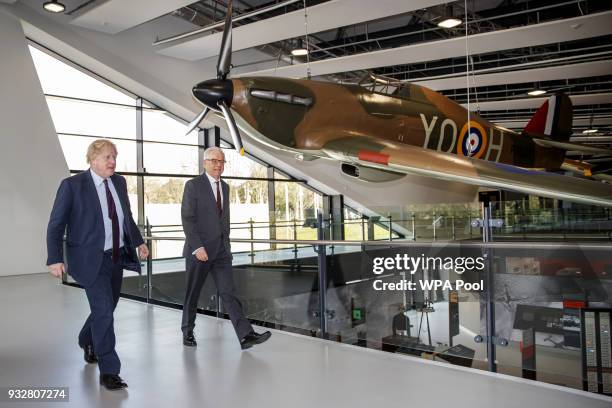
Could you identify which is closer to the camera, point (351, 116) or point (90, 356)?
point (90, 356)

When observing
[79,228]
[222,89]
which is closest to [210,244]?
[79,228]

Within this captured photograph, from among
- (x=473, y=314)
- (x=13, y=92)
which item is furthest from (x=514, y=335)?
(x=13, y=92)

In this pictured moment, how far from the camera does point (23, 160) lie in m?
8.74

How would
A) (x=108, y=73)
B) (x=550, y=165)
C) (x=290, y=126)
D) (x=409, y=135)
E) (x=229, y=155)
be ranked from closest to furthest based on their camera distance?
(x=290, y=126)
(x=409, y=135)
(x=550, y=165)
(x=108, y=73)
(x=229, y=155)

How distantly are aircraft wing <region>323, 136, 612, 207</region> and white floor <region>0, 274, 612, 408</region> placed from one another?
1.83m

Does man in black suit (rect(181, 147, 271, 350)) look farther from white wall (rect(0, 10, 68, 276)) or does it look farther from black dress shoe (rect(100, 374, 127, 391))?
white wall (rect(0, 10, 68, 276))

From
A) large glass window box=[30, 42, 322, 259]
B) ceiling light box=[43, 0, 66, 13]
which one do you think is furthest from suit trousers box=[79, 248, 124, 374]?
ceiling light box=[43, 0, 66, 13]

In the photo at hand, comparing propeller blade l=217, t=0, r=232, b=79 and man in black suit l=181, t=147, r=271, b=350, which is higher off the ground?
propeller blade l=217, t=0, r=232, b=79

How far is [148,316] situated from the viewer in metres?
4.63

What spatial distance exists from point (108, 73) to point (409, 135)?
308 inches

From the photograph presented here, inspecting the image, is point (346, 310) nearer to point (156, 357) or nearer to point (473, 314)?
point (473, 314)

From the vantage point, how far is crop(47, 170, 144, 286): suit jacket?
263 centimetres

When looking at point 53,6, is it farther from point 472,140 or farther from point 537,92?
point 537,92

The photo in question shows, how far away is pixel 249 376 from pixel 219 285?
2.66 ft
